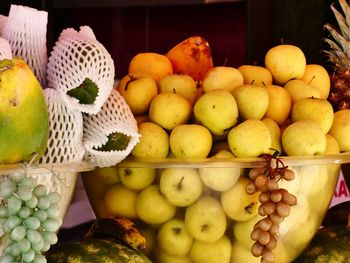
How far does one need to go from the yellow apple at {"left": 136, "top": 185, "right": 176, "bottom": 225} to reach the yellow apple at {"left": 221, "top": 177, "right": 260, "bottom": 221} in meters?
0.10

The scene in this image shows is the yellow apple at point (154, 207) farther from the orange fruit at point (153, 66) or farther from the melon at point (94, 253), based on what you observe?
the orange fruit at point (153, 66)

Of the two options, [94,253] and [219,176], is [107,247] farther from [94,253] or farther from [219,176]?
[219,176]

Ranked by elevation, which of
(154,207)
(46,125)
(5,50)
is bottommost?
(154,207)

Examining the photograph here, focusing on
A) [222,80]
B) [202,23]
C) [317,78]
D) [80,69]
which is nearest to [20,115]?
[80,69]

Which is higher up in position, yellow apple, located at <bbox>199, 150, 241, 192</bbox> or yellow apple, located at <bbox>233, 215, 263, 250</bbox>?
yellow apple, located at <bbox>199, 150, 241, 192</bbox>

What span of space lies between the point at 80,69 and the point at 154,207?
1.01ft

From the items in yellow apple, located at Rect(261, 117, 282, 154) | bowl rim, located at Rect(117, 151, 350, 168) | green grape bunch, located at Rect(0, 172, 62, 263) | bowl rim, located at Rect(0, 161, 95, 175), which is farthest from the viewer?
yellow apple, located at Rect(261, 117, 282, 154)

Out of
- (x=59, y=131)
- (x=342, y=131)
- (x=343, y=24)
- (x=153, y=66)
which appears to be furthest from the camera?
(x=343, y=24)

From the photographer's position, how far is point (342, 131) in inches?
54.1

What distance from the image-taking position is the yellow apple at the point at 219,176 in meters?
1.17

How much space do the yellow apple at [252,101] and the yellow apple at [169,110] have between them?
108 millimetres

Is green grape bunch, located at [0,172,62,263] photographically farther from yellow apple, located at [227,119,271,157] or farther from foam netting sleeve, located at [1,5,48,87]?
yellow apple, located at [227,119,271,157]

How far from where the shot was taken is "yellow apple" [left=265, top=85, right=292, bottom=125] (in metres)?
1.35

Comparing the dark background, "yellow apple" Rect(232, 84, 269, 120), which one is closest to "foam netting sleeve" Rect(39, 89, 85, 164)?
"yellow apple" Rect(232, 84, 269, 120)
